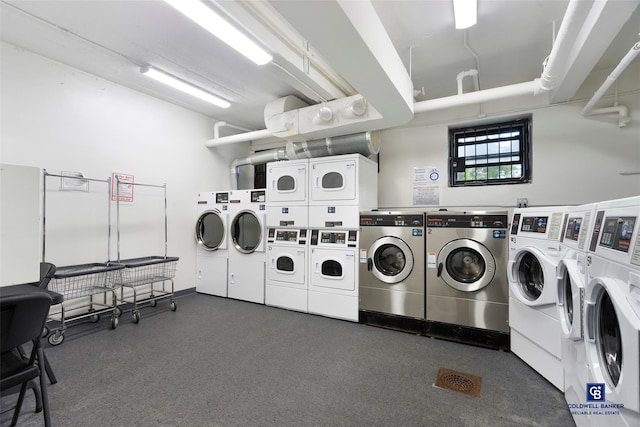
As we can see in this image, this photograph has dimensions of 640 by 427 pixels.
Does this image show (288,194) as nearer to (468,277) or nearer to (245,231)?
(245,231)

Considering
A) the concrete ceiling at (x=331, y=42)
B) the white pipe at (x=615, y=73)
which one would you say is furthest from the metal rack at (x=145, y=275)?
the white pipe at (x=615, y=73)

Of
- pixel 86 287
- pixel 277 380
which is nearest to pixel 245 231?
pixel 86 287

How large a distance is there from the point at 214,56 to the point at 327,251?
8.29 ft

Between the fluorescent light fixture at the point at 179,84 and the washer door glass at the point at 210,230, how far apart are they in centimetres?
165

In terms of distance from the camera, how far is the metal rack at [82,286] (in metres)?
2.78

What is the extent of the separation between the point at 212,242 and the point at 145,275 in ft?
3.40

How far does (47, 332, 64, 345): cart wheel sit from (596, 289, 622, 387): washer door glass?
4.06 m

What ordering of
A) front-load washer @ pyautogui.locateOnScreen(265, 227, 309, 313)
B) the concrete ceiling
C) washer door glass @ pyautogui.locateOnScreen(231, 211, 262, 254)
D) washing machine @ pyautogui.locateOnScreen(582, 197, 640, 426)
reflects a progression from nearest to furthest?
1. washing machine @ pyautogui.locateOnScreen(582, 197, 640, 426)
2. the concrete ceiling
3. front-load washer @ pyautogui.locateOnScreen(265, 227, 309, 313)
4. washer door glass @ pyautogui.locateOnScreen(231, 211, 262, 254)

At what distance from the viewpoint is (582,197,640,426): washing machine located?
3.18 ft

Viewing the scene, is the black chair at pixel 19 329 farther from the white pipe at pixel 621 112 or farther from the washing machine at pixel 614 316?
the white pipe at pixel 621 112

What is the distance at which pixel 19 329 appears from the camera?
1301 mm

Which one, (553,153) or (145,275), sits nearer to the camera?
(553,153)

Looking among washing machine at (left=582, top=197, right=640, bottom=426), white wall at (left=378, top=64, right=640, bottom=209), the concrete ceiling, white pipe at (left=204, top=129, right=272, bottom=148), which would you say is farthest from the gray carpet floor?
white pipe at (left=204, top=129, right=272, bottom=148)

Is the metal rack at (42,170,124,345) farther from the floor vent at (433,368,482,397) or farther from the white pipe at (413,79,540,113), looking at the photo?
the white pipe at (413,79,540,113)
